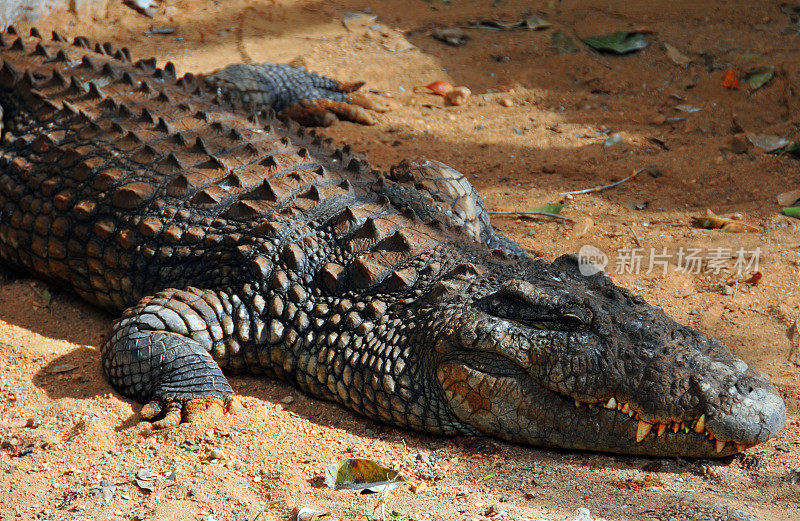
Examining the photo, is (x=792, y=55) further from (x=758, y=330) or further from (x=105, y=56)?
(x=105, y=56)

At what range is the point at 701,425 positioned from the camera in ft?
10.2

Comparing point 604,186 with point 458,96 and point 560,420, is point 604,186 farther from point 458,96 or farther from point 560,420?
point 560,420

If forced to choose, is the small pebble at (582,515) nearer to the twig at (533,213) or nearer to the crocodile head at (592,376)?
the crocodile head at (592,376)

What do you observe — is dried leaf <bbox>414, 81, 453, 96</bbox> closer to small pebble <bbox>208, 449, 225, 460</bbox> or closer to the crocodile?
the crocodile

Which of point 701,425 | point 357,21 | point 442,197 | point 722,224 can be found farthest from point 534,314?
point 357,21

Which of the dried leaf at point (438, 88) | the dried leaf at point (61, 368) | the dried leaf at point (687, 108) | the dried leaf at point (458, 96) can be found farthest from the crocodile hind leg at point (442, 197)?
the dried leaf at point (687, 108)

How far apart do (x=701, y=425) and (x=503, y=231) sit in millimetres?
2598

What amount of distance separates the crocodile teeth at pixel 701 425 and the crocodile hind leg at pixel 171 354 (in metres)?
2.24

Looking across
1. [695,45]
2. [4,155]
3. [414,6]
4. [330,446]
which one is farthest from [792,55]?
[4,155]

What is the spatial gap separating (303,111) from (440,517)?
4953mm

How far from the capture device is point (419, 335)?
142 inches

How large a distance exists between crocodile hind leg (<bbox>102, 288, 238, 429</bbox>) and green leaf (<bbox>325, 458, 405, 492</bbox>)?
0.83 metres

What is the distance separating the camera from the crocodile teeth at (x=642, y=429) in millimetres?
3218

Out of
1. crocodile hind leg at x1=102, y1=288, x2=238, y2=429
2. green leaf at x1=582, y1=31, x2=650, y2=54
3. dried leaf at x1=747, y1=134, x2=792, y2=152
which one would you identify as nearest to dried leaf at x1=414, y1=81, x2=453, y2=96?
green leaf at x1=582, y1=31, x2=650, y2=54
